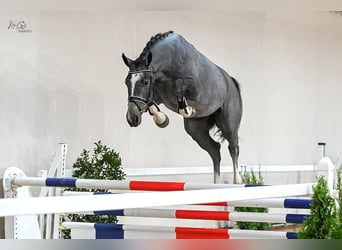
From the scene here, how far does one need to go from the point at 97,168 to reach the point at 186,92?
71 centimetres

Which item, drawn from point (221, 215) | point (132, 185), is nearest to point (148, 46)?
point (221, 215)

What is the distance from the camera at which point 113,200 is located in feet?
4.73

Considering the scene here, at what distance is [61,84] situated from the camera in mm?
4016

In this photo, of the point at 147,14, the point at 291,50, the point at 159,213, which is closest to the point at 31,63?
the point at 147,14

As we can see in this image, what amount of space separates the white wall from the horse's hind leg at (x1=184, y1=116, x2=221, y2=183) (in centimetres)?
13

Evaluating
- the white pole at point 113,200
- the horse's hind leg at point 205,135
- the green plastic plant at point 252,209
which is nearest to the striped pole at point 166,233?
the white pole at point 113,200

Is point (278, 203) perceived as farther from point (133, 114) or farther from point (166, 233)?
point (133, 114)

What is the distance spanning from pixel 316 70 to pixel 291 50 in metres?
0.33

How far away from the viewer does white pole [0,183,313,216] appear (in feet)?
4.26

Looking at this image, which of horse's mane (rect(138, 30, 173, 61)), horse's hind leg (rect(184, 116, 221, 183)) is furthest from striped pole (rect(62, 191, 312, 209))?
horse's hind leg (rect(184, 116, 221, 183))

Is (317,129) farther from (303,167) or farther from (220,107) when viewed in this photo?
(220,107)

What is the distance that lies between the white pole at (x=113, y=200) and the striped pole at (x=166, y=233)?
705 millimetres

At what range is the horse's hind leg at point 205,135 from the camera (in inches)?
158

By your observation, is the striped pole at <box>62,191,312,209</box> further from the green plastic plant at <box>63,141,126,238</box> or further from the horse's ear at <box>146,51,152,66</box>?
the green plastic plant at <box>63,141,126,238</box>
